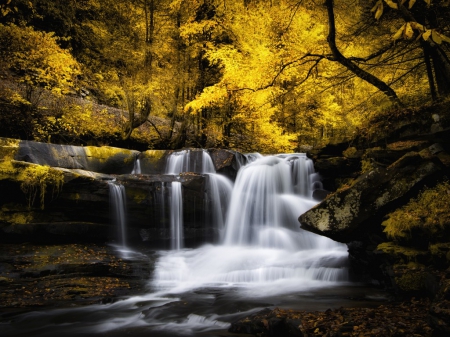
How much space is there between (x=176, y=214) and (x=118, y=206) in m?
1.78

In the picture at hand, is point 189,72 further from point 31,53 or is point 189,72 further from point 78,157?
point 78,157

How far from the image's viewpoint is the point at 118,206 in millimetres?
9844

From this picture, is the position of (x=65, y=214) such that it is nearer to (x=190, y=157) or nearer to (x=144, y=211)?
(x=144, y=211)

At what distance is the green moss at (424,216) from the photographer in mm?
5265

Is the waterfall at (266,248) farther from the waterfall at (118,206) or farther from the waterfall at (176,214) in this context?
the waterfall at (118,206)

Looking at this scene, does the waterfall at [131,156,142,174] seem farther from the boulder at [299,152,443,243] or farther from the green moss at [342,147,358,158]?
the boulder at [299,152,443,243]

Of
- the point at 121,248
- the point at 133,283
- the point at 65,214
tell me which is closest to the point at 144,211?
the point at 121,248

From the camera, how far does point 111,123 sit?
52.0ft

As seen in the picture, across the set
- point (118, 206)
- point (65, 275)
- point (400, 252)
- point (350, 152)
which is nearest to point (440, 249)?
point (400, 252)

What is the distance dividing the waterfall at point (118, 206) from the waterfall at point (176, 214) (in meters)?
1.43

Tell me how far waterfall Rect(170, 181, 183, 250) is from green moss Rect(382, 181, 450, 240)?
613 cm

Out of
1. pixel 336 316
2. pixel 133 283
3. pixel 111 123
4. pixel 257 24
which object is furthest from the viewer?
pixel 111 123

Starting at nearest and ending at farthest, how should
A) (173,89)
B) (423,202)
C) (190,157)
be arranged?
(423,202) < (190,157) < (173,89)

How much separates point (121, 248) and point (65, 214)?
187 centimetres
